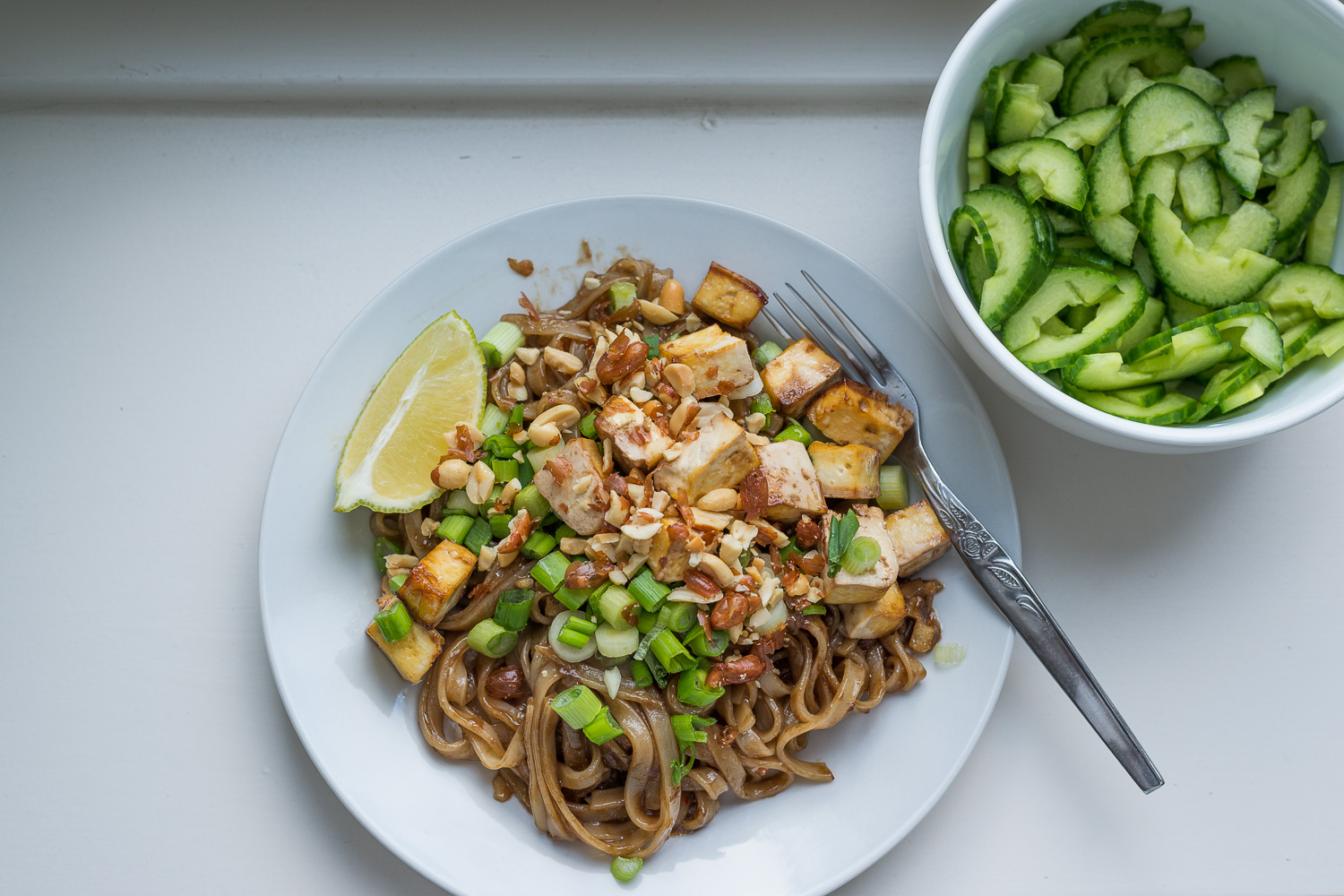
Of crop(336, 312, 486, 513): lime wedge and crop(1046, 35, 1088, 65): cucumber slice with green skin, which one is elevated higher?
crop(1046, 35, 1088, 65): cucumber slice with green skin

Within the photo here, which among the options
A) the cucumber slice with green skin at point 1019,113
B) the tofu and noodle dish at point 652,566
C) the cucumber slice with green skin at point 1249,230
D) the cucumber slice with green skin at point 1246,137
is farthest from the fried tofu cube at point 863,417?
the cucumber slice with green skin at point 1246,137

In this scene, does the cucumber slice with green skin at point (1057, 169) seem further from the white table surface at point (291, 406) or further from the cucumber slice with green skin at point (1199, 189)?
the white table surface at point (291, 406)

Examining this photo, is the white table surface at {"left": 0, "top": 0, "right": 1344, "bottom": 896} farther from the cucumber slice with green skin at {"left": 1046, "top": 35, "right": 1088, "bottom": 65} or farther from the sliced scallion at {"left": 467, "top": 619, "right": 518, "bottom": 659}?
the sliced scallion at {"left": 467, "top": 619, "right": 518, "bottom": 659}

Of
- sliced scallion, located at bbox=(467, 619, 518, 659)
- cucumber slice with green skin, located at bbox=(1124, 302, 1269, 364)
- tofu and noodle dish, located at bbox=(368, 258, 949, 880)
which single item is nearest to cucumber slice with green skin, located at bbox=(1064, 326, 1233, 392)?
cucumber slice with green skin, located at bbox=(1124, 302, 1269, 364)

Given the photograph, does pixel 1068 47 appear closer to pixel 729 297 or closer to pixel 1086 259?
pixel 1086 259

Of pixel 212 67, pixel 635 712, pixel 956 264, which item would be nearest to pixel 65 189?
pixel 212 67

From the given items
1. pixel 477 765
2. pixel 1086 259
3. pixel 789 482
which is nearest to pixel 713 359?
pixel 789 482
